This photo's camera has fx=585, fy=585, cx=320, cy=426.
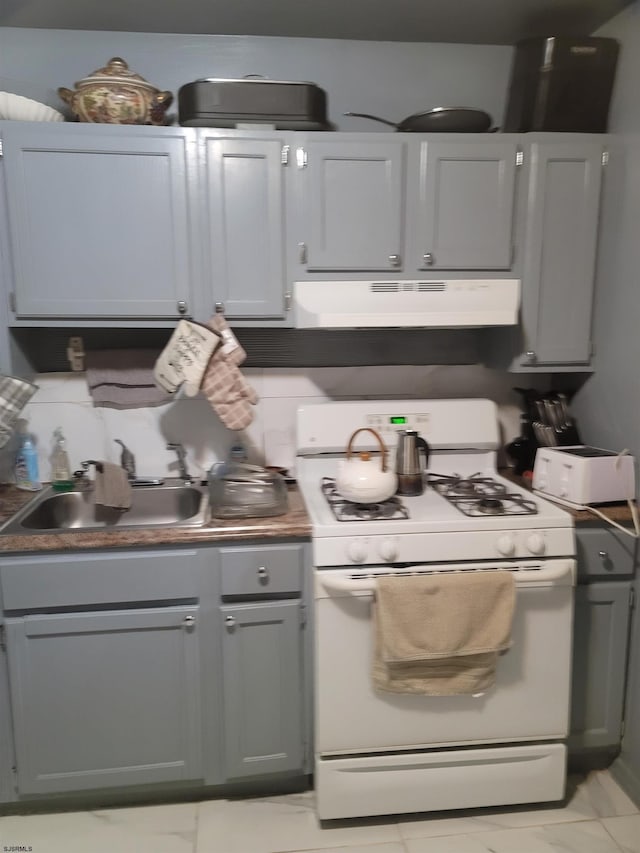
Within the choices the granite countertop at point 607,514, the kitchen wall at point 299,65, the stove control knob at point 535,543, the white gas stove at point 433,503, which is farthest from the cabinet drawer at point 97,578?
the kitchen wall at point 299,65

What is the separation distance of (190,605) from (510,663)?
39.0 inches

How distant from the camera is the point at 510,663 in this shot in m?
1.78

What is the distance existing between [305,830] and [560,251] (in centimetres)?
206

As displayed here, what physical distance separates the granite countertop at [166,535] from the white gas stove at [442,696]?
3.9 inches

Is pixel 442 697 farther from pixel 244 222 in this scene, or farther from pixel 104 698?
pixel 244 222

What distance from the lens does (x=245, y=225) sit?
1.92 m

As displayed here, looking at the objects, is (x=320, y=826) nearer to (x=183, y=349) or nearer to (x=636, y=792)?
(x=636, y=792)

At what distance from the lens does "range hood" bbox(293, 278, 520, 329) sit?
→ 1.93 meters

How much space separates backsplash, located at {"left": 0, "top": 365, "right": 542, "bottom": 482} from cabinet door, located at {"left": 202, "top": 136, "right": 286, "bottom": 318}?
0.39 meters

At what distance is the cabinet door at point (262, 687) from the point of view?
5.88 feet

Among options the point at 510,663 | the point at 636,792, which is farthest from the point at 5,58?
the point at 636,792

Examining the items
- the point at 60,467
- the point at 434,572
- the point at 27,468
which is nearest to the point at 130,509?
the point at 60,467

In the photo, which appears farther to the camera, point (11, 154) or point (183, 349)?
point (183, 349)

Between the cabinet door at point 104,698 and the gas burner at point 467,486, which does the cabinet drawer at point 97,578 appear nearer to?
the cabinet door at point 104,698
